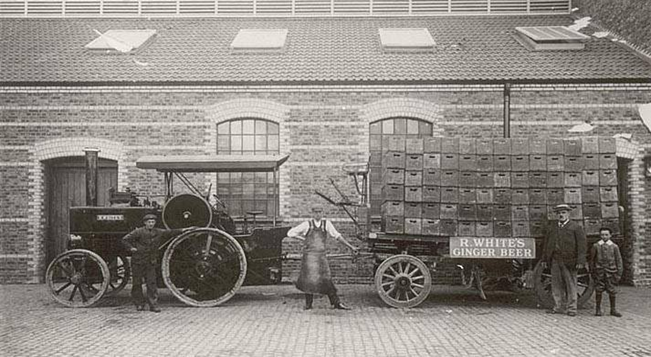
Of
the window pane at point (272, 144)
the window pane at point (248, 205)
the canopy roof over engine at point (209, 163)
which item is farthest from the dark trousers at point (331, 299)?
the window pane at point (272, 144)

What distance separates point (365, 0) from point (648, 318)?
1141 centimetres

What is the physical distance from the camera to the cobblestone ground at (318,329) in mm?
6992

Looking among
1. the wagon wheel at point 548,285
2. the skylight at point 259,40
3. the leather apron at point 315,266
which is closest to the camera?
the leather apron at point 315,266

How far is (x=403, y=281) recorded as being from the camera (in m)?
9.90

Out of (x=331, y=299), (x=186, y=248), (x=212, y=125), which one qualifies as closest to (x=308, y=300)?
(x=331, y=299)

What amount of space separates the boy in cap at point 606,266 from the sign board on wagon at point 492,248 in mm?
897

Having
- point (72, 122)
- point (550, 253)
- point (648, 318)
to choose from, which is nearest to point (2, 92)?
point (72, 122)

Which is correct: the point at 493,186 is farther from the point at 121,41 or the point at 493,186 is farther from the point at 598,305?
the point at 121,41

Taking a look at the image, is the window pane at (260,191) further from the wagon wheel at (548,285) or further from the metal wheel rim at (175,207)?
the wagon wheel at (548,285)

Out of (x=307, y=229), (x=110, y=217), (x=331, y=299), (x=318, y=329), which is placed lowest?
(x=318, y=329)

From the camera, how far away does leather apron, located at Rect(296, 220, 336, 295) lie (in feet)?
31.7

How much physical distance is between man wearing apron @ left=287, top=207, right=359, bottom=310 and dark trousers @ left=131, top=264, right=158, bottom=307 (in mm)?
2143

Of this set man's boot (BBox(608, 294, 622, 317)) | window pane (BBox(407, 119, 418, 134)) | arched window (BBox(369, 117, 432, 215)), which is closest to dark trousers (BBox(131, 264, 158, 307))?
arched window (BBox(369, 117, 432, 215))

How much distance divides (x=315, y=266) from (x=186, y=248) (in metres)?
2.01
